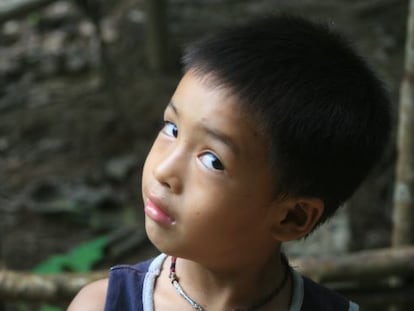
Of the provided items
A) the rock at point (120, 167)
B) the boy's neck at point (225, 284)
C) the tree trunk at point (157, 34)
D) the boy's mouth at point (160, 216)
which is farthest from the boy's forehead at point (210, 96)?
the tree trunk at point (157, 34)

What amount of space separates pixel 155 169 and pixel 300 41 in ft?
1.03

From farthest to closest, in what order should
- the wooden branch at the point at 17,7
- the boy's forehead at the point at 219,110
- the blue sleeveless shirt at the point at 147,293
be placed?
the wooden branch at the point at 17,7, the blue sleeveless shirt at the point at 147,293, the boy's forehead at the point at 219,110

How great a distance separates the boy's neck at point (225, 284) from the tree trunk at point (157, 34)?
10.6 ft

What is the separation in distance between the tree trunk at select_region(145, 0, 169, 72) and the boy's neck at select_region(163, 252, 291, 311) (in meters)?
3.23

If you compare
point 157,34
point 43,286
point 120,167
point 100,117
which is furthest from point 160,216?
point 157,34

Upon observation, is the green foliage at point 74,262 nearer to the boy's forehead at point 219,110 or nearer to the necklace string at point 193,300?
the necklace string at point 193,300

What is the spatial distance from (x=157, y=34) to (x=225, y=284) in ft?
11.5

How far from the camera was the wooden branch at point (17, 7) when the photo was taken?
246 centimetres

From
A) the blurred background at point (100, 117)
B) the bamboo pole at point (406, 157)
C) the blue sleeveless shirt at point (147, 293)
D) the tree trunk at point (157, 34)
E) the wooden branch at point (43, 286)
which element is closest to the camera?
the blue sleeveless shirt at point (147, 293)

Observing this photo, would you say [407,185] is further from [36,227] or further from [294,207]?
[36,227]

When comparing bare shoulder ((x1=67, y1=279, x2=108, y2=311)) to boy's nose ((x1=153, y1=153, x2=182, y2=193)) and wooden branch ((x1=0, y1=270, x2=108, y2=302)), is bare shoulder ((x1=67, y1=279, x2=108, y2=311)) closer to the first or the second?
boy's nose ((x1=153, y1=153, x2=182, y2=193))

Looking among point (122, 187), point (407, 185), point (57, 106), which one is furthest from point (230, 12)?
point (407, 185)

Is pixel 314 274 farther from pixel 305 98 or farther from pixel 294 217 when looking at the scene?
pixel 305 98

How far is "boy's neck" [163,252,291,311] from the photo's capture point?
1.22 m
